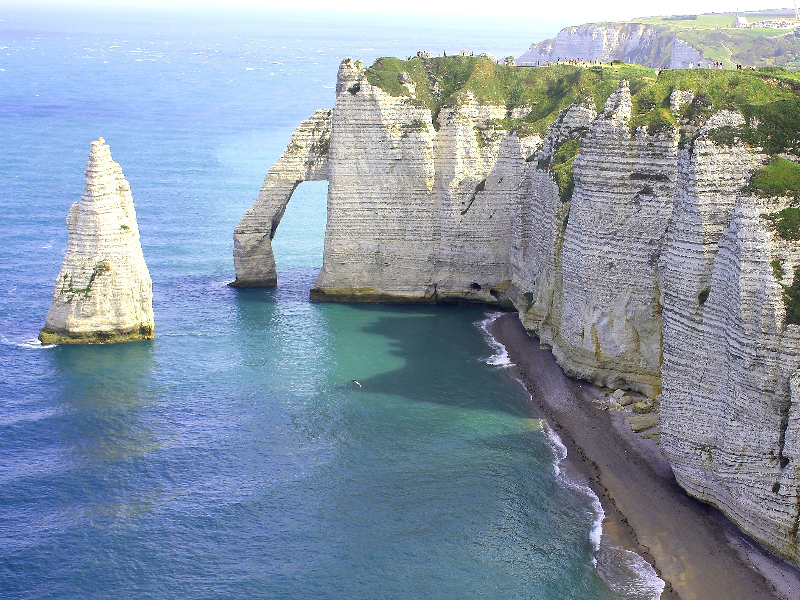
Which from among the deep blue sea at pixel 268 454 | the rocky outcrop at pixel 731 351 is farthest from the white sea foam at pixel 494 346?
the rocky outcrop at pixel 731 351

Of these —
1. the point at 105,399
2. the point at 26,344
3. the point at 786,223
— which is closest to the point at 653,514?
the point at 786,223

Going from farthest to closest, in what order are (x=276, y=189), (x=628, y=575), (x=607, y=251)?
(x=276, y=189) → (x=607, y=251) → (x=628, y=575)

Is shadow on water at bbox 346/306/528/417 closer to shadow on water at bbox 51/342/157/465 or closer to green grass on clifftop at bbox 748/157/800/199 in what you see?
shadow on water at bbox 51/342/157/465

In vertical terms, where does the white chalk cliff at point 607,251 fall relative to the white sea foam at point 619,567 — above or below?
above

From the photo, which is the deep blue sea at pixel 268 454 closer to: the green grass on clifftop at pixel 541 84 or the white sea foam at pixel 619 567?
the white sea foam at pixel 619 567

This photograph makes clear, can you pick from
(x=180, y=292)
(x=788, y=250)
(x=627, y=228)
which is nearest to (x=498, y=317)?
(x=627, y=228)

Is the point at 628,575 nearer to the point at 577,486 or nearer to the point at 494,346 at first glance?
the point at 577,486
